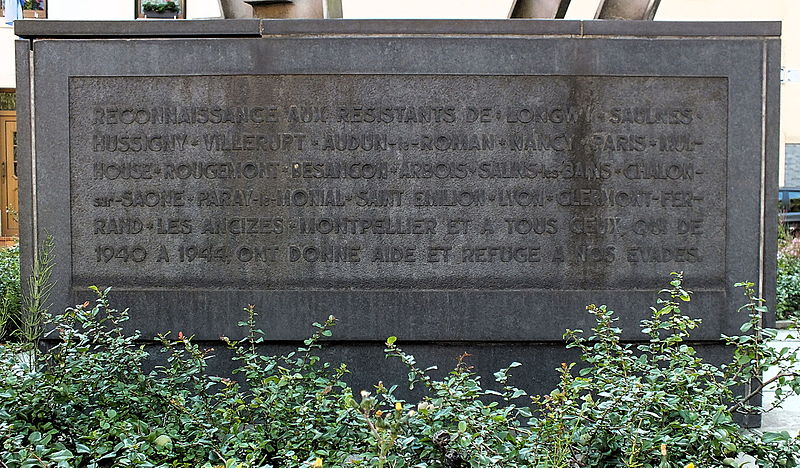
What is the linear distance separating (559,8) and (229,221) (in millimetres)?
2387

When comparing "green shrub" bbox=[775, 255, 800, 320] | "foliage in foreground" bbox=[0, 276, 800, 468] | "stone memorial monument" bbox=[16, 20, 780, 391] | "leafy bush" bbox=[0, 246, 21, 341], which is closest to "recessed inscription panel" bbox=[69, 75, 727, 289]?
"stone memorial monument" bbox=[16, 20, 780, 391]

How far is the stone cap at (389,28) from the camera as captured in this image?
4516 mm

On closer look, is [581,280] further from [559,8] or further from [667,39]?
[559,8]

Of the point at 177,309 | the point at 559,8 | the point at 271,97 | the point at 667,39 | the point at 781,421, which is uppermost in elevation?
the point at 559,8

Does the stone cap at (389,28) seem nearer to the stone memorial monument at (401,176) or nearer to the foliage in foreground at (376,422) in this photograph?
the stone memorial monument at (401,176)

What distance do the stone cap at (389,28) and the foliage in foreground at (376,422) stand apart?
64.2 inches

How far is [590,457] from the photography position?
3.07 meters

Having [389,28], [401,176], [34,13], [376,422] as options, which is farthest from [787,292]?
[34,13]

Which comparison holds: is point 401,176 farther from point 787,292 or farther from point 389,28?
point 787,292

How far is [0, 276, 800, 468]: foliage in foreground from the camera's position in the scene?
9.59ft

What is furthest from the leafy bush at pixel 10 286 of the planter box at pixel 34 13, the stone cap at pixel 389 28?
the planter box at pixel 34 13

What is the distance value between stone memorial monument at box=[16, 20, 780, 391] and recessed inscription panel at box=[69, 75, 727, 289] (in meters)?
0.01

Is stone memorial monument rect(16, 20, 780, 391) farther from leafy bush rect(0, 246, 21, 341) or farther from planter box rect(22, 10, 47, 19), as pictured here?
planter box rect(22, 10, 47, 19)

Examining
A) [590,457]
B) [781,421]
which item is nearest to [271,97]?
[590,457]
